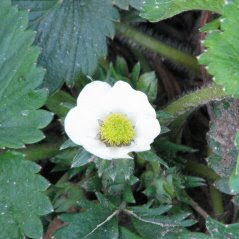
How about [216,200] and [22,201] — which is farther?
[216,200]

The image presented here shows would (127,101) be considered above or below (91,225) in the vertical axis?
above

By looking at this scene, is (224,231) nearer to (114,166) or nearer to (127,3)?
(114,166)

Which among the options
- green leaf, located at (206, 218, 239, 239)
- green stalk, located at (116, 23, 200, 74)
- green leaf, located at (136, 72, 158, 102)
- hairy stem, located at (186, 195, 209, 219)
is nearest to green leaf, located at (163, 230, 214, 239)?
green leaf, located at (206, 218, 239, 239)

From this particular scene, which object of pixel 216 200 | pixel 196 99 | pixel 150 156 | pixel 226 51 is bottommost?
pixel 216 200

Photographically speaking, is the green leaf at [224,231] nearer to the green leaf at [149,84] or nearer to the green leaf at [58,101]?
Result: the green leaf at [149,84]

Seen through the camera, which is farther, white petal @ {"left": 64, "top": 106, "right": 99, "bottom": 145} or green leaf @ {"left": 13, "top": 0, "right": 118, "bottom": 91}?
green leaf @ {"left": 13, "top": 0, "right": 118, "bottom": 91}

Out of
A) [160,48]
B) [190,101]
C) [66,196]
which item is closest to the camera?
[190,101]

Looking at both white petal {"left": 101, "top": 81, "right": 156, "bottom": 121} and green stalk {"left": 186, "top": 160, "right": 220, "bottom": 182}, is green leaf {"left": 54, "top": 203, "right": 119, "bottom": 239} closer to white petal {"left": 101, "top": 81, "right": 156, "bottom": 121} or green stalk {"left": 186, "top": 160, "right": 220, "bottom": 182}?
white petal {"left": 101, "top": 81, "right": 156, "bottom": 121}

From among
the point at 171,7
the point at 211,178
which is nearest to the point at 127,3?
the point at 171,7
